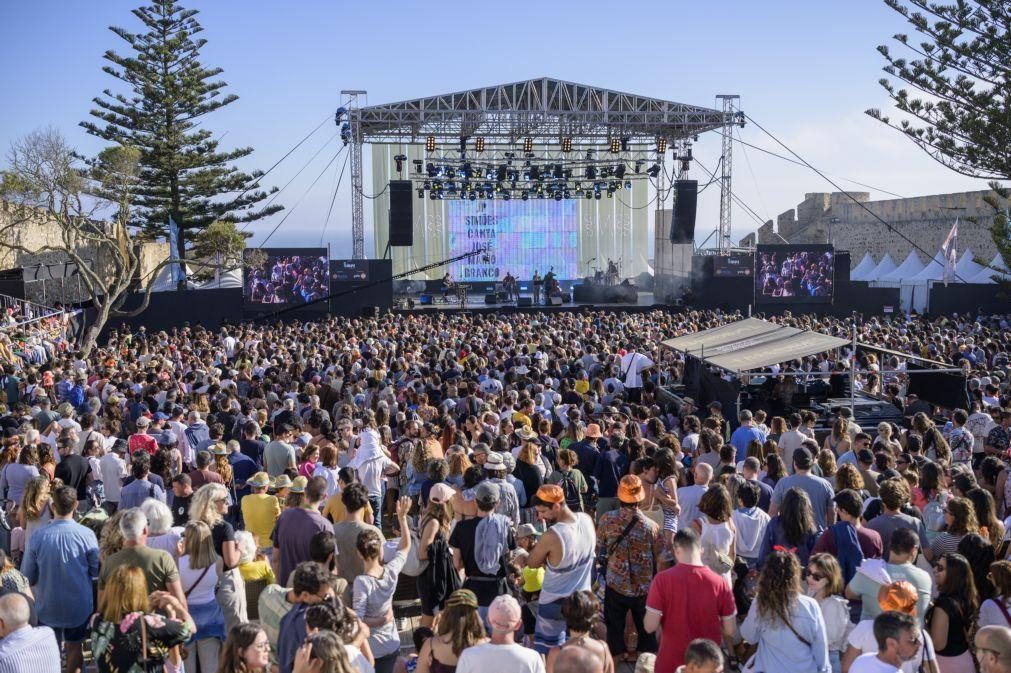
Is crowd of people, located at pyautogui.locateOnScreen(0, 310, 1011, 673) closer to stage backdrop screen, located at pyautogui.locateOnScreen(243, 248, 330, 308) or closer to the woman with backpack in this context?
the woman with backpack

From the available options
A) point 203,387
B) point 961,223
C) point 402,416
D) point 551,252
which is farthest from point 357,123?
point 961,223

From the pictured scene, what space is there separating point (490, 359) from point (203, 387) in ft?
13.2

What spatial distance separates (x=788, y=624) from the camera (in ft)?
11.8

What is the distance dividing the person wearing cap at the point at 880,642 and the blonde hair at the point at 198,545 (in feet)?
9.02

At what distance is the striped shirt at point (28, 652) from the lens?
3.46 m

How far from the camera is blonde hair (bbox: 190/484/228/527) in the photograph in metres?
4.61

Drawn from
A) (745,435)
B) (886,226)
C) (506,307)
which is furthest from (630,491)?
(886,226)

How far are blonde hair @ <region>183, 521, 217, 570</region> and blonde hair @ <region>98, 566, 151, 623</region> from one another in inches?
24.9

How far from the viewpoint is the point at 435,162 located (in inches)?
1034

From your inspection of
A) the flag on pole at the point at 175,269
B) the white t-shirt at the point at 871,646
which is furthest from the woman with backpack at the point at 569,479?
the flag on pole at the point at 175,269

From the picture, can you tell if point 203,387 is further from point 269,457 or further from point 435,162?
point 435,162

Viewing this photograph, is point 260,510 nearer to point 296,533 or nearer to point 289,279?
point 296,533

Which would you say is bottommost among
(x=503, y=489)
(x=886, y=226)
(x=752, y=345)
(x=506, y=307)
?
(x=503, y=489)

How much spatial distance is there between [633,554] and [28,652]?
8.71 ft
